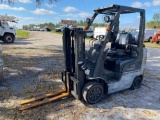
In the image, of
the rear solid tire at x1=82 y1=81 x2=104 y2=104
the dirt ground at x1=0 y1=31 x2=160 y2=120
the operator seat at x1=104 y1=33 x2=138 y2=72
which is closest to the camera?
the dirt ground at x1=0 y1=31 x2=160 y2=120

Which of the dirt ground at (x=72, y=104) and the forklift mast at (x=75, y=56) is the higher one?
the forklift mast at (x=75, y=56)

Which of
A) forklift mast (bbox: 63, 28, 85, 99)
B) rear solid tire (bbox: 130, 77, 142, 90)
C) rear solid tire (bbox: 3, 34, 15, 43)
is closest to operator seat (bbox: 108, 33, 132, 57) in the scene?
rear solid tire (bbox: 130, 77, 142, 90)

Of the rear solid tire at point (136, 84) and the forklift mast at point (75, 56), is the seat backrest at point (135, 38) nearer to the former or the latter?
the rear solid tire at point (136, 84)

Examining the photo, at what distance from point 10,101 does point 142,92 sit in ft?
11.7

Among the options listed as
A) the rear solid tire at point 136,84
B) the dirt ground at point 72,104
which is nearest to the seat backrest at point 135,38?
the rear solid tire at point 136,84

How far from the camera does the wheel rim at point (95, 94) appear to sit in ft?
12.9

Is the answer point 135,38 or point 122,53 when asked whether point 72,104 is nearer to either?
point 122,53

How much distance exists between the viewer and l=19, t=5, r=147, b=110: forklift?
3.86m

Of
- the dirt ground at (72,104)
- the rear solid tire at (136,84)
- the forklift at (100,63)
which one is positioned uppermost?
the forklift at (100,63)

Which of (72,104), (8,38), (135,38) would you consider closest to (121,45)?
(135,38)

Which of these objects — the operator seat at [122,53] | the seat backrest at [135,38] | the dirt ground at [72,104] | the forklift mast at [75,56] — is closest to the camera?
the dirt ground at [72,104]

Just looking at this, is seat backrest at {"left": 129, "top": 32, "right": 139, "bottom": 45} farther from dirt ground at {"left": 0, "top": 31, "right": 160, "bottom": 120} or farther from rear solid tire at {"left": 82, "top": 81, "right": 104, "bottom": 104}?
rear solid tire at {"left": 82, "top": 81, "right": 104, "bottom": 104}

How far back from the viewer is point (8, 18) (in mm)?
18109

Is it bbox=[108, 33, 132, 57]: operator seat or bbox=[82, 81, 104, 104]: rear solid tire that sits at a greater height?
bbox=[108, 33, 132, 57]: operator seat
